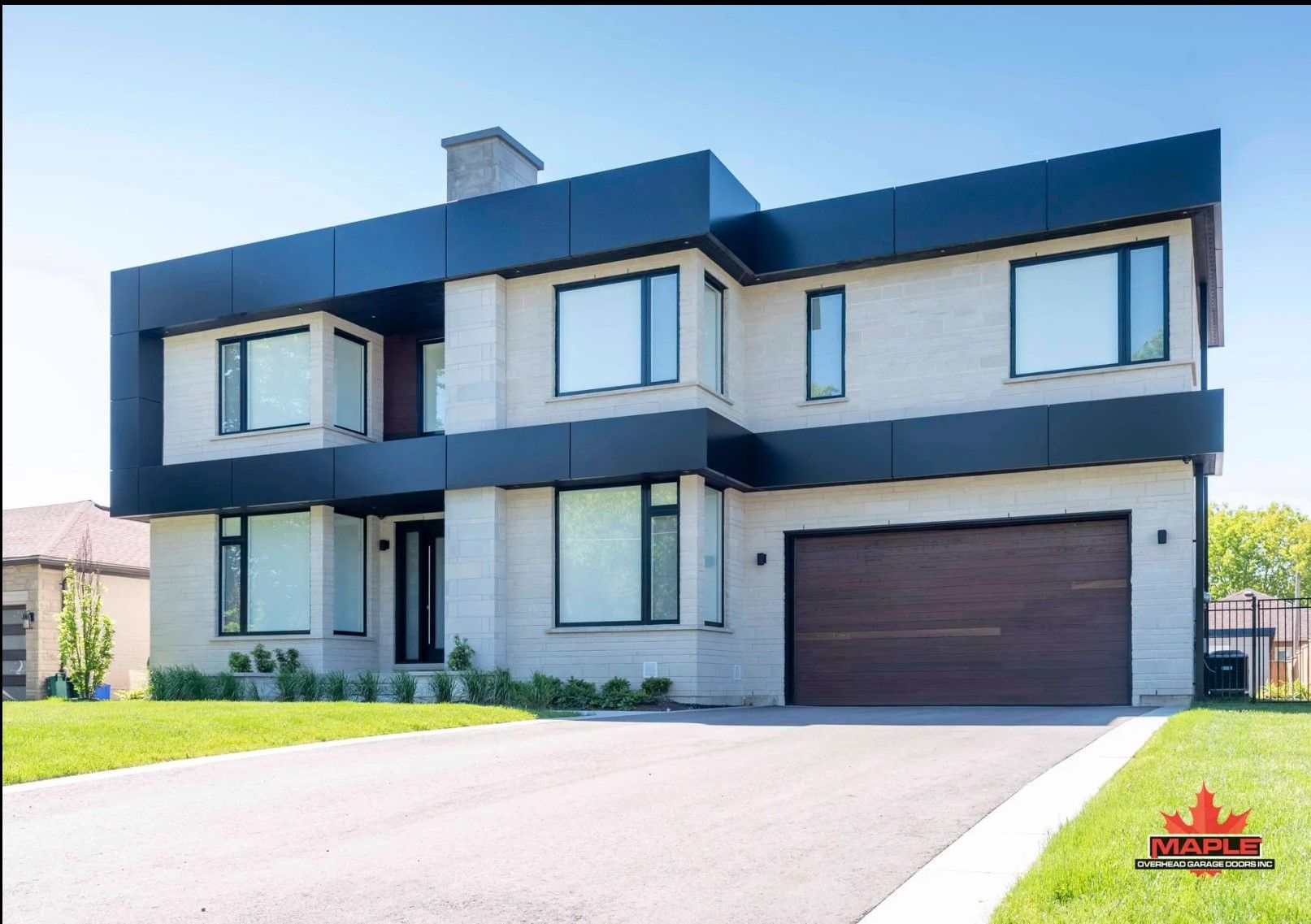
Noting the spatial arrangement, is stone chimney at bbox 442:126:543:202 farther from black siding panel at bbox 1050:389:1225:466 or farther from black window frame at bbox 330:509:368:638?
black siding panel at bbox 1050:389:1225:466

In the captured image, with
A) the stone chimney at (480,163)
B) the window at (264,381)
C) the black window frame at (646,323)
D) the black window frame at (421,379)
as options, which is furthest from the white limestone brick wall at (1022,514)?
the window at (264,381)

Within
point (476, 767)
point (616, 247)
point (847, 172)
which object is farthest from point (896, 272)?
point (476, 767)

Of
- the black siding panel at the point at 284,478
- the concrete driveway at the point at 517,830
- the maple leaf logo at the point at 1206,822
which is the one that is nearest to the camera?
the maple leaf logo at the point at 1206,822

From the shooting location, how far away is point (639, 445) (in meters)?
18.0

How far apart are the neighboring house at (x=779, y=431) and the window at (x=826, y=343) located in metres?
0.05

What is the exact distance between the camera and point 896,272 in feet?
62.0

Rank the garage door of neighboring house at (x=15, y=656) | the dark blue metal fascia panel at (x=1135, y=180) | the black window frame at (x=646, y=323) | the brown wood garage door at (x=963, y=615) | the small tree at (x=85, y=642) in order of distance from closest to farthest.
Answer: the dark blue metal fascia panel at (x=1135, y=180)
the brown wood garage door at (x=963, y=615)
the black window frame at (x=646, y=323)
the small tree at (x=85, y=642)
the garage door of neighboring house at (x=15, y=656)

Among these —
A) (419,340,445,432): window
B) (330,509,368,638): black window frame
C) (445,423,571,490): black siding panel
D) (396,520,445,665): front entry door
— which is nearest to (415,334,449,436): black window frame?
(419,340,445,432): window

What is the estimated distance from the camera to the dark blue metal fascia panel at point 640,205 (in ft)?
58.0

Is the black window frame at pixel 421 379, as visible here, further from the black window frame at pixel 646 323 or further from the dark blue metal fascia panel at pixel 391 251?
the black window frame at pixel 646 323

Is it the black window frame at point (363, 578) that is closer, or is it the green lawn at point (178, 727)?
the green lawn at point (178, 727)

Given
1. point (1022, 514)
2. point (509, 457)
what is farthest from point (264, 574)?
point (1022, 514)

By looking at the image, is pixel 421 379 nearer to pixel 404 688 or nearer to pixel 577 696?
pixel 404 688

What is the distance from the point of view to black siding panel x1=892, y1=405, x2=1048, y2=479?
57.2 feet
